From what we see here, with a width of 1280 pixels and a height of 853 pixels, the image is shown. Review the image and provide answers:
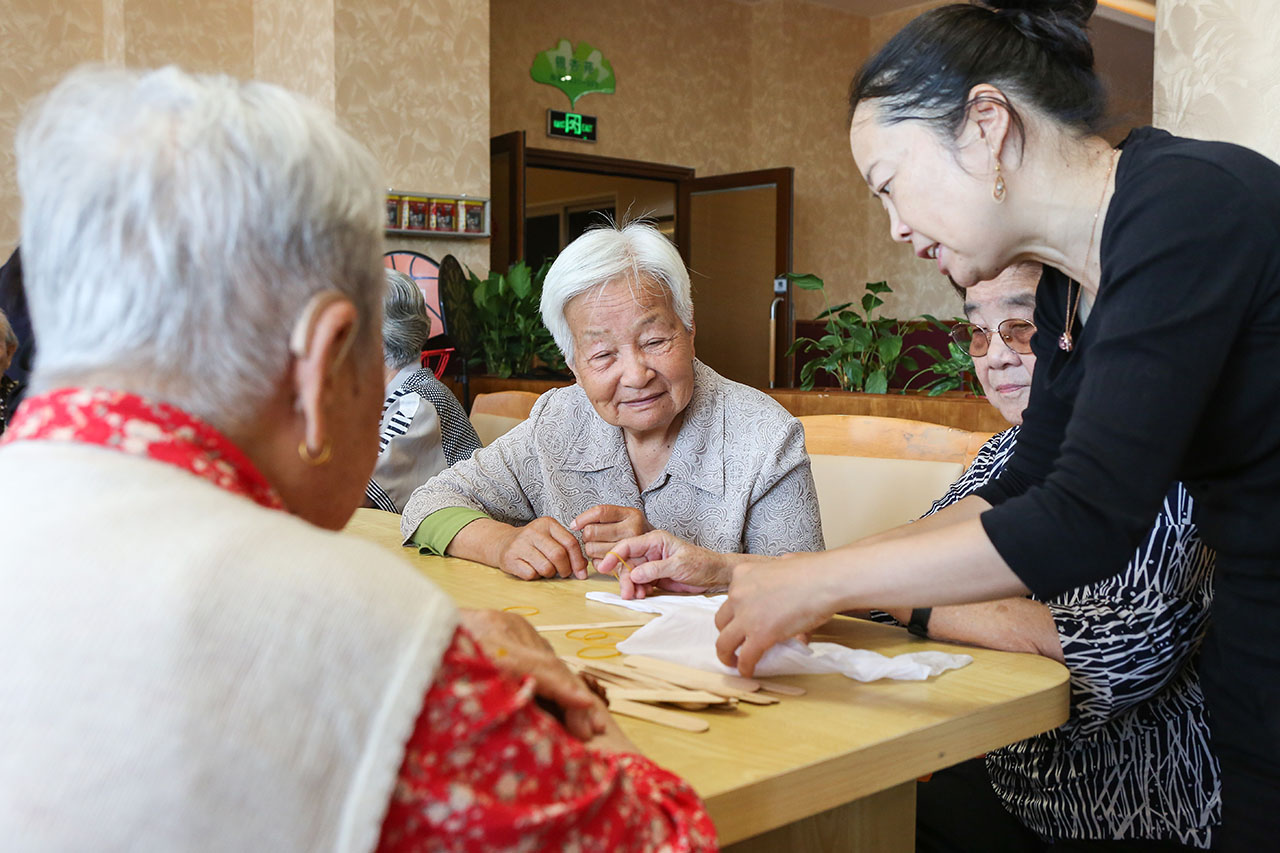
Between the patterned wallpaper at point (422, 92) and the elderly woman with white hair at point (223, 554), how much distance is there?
5.78m

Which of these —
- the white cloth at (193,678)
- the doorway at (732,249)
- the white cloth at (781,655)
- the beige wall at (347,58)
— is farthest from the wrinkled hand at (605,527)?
the doorway at (732,249)

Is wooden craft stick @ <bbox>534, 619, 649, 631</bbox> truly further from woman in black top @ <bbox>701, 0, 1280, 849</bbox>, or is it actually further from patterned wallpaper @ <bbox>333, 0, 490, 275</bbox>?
patterned wallpaper @ <bbox>333, 0, 490, 275</bbox>

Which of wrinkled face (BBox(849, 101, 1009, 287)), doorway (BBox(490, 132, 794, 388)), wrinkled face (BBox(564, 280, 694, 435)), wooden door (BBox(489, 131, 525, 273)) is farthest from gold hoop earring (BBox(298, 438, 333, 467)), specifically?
doorway (BBox(490, 132, 794, 388))

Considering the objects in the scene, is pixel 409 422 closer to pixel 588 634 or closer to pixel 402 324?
pixel 402 324

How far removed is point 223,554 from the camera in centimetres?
58

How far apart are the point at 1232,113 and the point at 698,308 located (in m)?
7.62

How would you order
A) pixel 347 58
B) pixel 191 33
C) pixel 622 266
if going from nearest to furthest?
pixel 622 266, pixel 347 58, pixel 191 33

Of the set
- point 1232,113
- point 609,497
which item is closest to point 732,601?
point 609,497

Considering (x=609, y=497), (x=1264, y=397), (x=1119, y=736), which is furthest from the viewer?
(x=609, y=497)

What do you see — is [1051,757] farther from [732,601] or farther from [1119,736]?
[732,601]

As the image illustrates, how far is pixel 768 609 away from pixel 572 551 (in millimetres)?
665

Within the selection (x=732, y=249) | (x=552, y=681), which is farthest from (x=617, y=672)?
(x=732, y=249)

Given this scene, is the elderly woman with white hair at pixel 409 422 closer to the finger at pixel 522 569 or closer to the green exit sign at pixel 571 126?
the finger at pixel 522 569

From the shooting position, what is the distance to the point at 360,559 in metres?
0.62
